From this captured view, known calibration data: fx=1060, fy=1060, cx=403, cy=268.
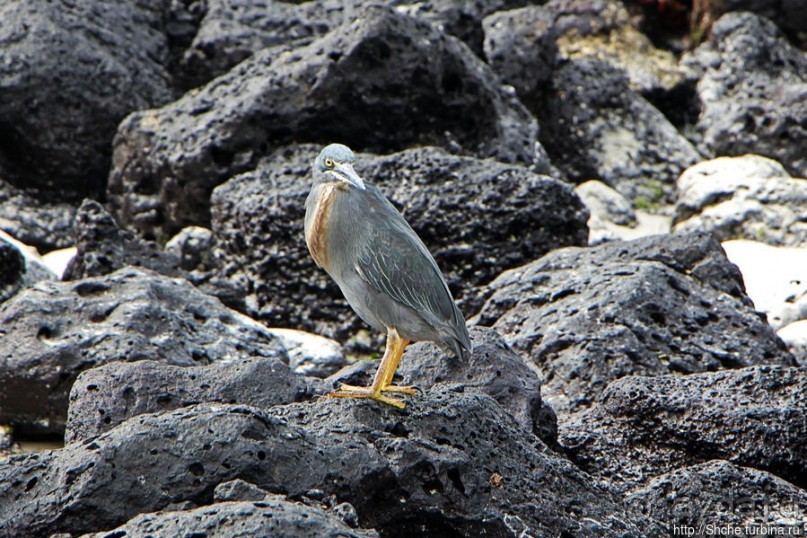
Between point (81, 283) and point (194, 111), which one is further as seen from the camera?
point (194, 111)

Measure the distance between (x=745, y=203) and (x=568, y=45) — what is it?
15.2 feet

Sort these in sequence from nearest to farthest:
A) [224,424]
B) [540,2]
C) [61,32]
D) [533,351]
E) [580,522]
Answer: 1. [224,424]
2. [580,522]
3. [533,351]
4. [61,32]
5. [540,2]

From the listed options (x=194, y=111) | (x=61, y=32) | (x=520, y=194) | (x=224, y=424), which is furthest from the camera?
(x=61, y=32)

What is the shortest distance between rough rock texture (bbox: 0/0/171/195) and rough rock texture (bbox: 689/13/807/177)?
6760 millimetres

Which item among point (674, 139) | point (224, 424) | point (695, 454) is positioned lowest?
point (674, 139)

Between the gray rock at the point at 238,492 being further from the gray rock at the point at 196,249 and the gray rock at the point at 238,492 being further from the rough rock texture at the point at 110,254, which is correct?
the gray rock at the point at 196,249

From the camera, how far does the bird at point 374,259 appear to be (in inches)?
206

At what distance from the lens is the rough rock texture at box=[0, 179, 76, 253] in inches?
419

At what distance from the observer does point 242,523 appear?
3418mm

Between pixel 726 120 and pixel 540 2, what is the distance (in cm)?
343

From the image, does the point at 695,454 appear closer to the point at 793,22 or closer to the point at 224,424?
the point at 224,424

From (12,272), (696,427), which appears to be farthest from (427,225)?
(696,427)

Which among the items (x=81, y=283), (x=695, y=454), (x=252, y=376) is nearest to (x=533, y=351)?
(x=695, y=454)

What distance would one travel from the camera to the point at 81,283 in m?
7.19
